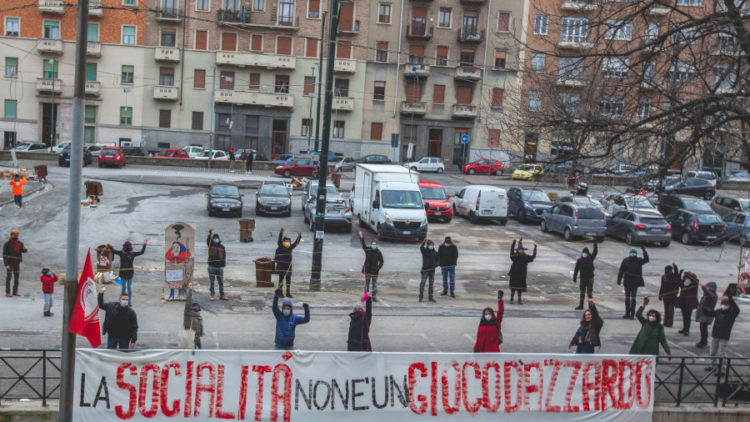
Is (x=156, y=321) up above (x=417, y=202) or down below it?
below

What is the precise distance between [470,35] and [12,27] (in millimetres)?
37674

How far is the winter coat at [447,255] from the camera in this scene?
20891 mm

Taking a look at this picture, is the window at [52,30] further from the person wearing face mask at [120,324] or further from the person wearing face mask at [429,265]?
the person wearing face mask at [120,324]

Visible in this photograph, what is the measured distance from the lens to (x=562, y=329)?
18141 mm

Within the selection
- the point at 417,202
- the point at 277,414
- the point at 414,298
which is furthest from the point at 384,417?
the point at 417,202

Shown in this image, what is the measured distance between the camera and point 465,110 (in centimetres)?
6500

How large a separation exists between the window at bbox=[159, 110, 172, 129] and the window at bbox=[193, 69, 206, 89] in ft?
10.8

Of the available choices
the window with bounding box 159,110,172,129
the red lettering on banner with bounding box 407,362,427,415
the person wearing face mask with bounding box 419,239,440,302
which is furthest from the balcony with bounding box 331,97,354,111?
the red lettering on banner with bounding box 407,362,427,415

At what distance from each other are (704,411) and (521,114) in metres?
6.42

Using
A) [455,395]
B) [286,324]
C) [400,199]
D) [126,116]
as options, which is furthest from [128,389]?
[126,116]

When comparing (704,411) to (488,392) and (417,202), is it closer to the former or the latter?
(488,392)

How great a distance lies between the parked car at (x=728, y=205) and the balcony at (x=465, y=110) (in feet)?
92.3

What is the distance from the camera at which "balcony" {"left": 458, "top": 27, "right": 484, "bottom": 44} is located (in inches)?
2530

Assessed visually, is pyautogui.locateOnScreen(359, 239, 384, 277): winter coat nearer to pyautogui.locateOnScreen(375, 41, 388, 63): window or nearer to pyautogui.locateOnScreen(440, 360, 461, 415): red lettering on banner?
pyautogui.locateOnScreen(440, 360, 461, 415): red lettering on banner
